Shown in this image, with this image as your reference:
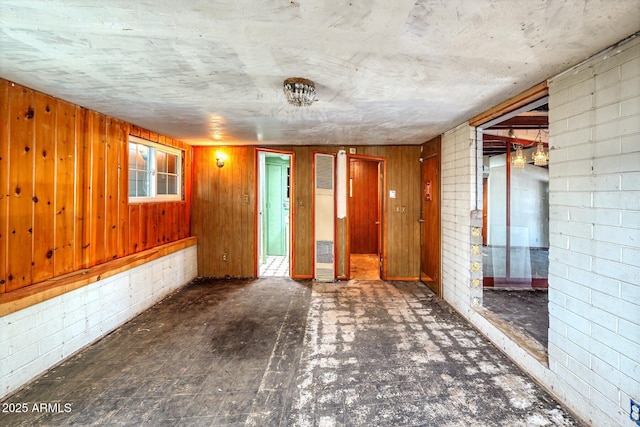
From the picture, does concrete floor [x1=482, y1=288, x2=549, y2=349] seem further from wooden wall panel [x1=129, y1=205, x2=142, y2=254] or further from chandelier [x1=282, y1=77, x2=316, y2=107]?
wooden wall panel [x1=129, y1=205, x2=142, y2=254]

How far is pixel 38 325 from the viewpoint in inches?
95.0

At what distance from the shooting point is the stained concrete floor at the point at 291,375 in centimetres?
195

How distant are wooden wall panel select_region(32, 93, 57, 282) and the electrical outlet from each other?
13.9 feet

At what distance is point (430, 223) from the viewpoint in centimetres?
482

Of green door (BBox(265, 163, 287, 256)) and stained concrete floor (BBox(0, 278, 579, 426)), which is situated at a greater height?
green door (BBox(265, 163, 287, 256))

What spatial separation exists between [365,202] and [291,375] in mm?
5658

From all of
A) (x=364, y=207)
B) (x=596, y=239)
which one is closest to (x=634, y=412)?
(x=596, y=239)

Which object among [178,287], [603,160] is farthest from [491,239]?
[178,287]

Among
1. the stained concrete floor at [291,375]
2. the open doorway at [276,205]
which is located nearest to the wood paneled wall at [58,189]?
the stained concrete floor at [291,375]

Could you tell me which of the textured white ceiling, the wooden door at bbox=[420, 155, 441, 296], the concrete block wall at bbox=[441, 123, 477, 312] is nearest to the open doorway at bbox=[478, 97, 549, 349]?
the concrete block wall at bbox=[441, 123, 477, 312]

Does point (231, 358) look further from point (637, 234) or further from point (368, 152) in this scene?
point (368, 152)

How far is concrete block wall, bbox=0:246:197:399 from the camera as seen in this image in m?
2.21

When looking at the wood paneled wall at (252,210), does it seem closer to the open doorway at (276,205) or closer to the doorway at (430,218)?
the doorway at (430,218)

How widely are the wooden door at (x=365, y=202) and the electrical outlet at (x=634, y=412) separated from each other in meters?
5.97
